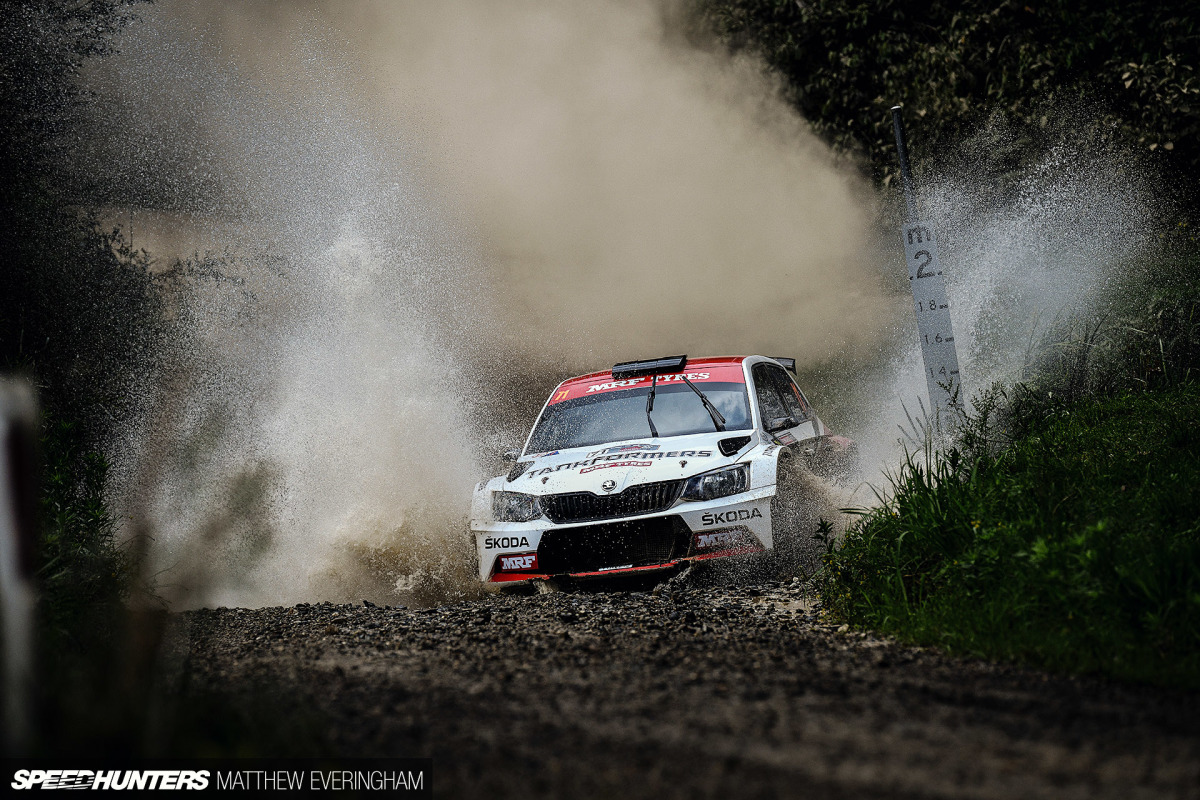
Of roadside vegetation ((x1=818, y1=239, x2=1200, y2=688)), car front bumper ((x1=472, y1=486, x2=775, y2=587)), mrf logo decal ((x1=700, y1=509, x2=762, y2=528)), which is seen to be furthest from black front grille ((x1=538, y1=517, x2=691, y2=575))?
roadside vegetation ((x1=818, y1=239, x2=1200, y2=688))

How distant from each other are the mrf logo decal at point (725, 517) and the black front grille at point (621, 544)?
136mm

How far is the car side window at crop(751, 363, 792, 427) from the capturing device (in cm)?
765

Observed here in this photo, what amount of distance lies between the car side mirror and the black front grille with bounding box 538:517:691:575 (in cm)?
141

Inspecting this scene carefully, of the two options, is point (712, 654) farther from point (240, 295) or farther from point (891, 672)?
→ point (240, 295)

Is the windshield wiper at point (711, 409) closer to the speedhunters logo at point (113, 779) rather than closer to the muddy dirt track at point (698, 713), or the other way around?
the muddy dirt track at point (698, 713)

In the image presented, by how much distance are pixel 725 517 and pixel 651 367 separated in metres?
2.12

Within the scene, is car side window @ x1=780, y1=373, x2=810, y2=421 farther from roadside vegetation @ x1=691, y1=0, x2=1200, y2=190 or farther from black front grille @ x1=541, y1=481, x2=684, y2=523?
roadside vegetation @ x1=691, y1=0, x2=1200, y2=190

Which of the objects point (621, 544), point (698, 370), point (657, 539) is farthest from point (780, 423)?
point (621, 544)

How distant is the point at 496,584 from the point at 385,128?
28.6ft

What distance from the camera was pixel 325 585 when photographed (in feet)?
26.3

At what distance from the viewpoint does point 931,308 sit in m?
7.83

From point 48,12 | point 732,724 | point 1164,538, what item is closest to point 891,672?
point 732,724

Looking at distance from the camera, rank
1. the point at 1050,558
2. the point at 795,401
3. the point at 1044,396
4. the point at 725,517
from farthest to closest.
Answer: the point at 1044,396 < the point at 795,401 < the point at 725,517 < the point at 1050,558

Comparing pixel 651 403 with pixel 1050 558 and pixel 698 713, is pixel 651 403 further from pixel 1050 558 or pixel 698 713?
pixel 698 713
